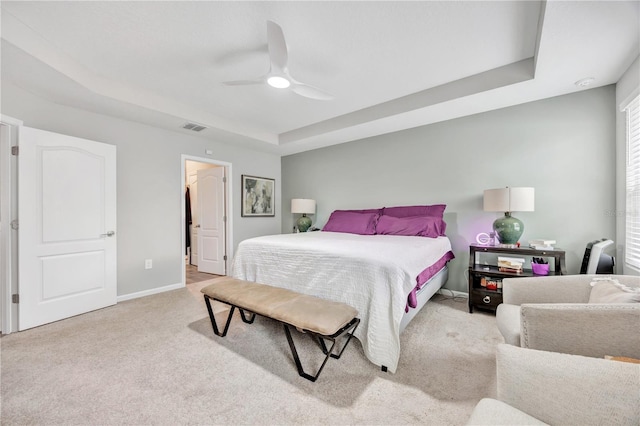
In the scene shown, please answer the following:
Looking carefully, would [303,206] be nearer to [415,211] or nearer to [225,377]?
[415,211]

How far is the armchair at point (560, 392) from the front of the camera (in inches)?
28.1

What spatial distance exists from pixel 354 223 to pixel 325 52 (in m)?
2.27

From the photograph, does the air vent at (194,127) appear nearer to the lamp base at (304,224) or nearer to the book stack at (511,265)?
the lamp base at (304,224)

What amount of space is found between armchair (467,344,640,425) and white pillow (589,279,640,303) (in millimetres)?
497

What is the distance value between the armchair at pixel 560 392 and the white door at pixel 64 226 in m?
3.68

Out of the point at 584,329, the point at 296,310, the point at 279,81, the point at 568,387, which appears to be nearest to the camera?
the point at 568,387

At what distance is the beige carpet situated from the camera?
4.63 ft

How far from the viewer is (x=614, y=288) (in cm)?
122

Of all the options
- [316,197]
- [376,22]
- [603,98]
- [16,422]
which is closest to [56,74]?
[16,422]

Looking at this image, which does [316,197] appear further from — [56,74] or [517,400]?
[517,400]

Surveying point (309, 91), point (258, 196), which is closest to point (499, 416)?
point (309, 91)

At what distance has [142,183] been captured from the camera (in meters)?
3.47

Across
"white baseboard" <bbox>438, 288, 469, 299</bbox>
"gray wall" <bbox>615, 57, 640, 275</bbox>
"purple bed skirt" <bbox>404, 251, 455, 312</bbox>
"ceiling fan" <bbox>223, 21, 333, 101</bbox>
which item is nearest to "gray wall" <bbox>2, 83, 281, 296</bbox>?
"ceiling fan" <bbox>223, 21, 333, 101</bbox>

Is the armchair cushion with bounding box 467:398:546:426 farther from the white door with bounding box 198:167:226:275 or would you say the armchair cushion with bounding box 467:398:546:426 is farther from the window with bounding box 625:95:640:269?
the white door with bounding box 198:167:226:275
